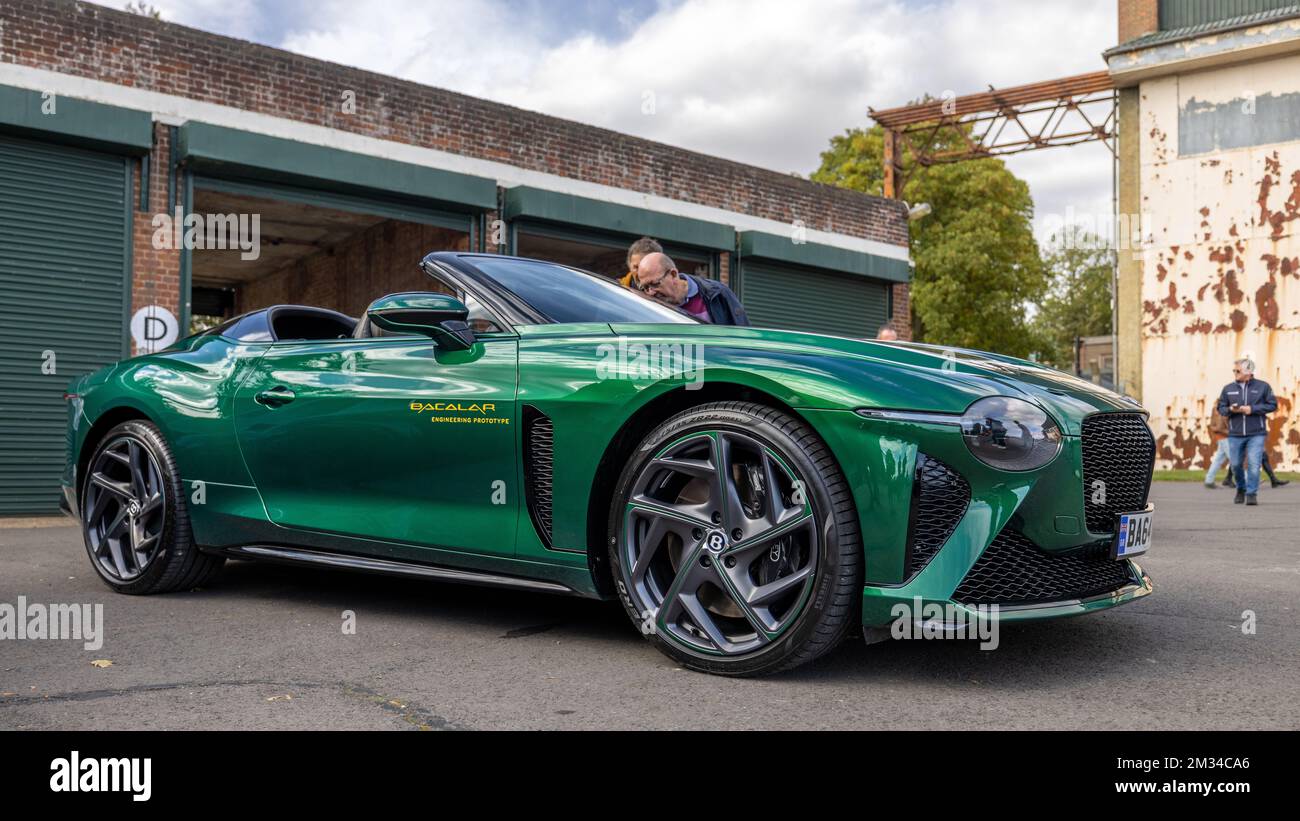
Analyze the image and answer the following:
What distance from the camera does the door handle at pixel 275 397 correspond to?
4.29m

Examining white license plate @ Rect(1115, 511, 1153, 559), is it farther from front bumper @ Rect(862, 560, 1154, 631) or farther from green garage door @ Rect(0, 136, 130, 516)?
green garage door @ Rect(0, 136, 130, 516)

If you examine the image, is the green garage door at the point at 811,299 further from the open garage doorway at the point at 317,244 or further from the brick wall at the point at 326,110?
the open garage doorway at the point at 317,244

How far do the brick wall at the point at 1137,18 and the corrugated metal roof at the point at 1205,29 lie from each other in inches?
9.4

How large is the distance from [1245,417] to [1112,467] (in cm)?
1125

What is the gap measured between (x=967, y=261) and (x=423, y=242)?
22.1 metres

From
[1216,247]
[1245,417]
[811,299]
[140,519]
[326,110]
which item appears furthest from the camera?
[1216,247]

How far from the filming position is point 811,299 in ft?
60.0

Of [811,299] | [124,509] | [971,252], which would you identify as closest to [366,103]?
[811,299]

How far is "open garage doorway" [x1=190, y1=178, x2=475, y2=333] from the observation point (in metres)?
12.9

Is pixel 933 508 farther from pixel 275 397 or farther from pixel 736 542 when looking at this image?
pixel 275 397

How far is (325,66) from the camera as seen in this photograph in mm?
12344

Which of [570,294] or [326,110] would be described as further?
[326,110]

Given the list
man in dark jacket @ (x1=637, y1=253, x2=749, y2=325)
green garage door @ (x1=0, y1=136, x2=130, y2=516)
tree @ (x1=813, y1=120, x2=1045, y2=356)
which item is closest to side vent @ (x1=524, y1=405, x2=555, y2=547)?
man in dark jacket @ (x1=637, y1=253, x2=749, y2=325)
